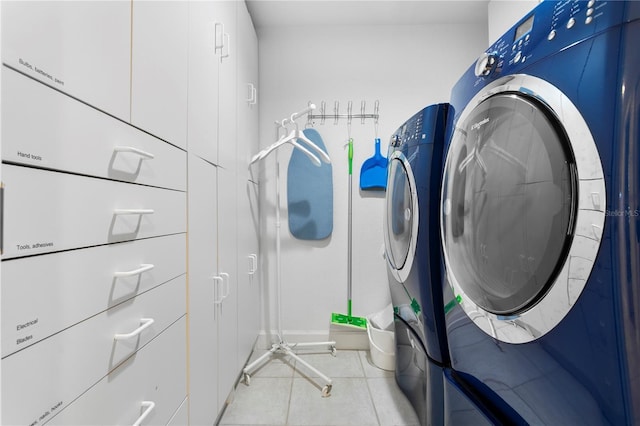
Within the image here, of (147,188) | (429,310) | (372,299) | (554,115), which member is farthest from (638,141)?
(372,299)

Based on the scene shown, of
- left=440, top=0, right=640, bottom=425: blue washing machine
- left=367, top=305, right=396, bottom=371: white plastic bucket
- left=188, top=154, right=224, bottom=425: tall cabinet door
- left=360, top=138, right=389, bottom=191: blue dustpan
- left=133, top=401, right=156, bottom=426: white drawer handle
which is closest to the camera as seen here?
left=440, top=0, right=640, bottom=425: blue washing machine

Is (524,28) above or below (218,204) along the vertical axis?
above

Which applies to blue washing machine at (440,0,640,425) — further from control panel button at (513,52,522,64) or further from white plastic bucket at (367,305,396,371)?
white plastic bucket at (367,305,396,371)

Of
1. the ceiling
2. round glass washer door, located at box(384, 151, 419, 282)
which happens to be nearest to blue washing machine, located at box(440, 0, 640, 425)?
round glass washer door, located at box(384, 151, 419, 282)

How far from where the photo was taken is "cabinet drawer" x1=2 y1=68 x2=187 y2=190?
42 centimetres

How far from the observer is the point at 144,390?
74 cm

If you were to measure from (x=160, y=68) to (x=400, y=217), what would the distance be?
111 cm

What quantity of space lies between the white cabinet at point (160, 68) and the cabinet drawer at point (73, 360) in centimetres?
49

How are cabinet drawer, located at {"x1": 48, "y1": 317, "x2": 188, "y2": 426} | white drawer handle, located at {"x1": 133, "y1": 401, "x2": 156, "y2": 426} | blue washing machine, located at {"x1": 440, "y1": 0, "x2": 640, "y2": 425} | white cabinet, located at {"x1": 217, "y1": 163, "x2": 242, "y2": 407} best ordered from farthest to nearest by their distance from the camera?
white cabinet, located at {"x1": 217, "y1": 163, "x2": 242, "y2": 407} → white drawer handle, located at {"x1": 133, "y1": 401, "x2": 156, "y2": 426} → cabinet drawer, located at {"x1": 48, "y1": 317, "x2": 188, "y2": 426} → blue washing machine, located at {"x1": 440, "y1": 0, "x2": 640, "y2": 425}

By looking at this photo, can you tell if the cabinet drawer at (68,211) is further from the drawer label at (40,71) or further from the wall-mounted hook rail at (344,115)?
the wall-mounted hook rail at (344,115)

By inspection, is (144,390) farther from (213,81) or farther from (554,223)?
(213,81)

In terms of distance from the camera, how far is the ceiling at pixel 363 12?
6.63 feet

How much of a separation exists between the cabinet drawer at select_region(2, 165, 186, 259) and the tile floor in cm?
120

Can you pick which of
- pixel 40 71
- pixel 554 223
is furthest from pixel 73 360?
pixel 554 223
